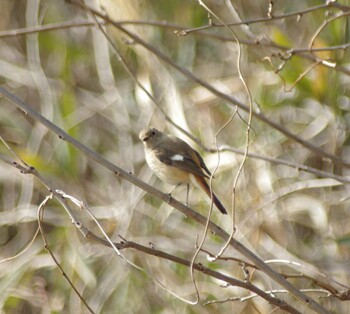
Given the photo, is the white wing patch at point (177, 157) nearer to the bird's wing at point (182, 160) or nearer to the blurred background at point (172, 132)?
the bird's wing at point (182, 160)

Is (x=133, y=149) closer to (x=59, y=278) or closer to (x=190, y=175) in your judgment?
(x=59, y=278)

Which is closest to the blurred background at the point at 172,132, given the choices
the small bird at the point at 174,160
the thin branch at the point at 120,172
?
the small bird at the point at 174,160

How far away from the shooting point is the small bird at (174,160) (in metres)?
3.70

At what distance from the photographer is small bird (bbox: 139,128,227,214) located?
146 inches

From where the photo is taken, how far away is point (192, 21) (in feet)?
16.3

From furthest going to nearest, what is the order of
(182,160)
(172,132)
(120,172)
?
(172,132)
(182,160)
(120,172)

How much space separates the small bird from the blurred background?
1.28ft

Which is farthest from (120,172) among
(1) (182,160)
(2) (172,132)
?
(2) (172,132)

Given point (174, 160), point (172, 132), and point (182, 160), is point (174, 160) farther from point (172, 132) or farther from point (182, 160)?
point (172, 132)

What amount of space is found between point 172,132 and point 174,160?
0.87 meters

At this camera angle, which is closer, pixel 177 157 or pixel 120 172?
pixel 120 172

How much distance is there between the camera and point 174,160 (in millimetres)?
3811

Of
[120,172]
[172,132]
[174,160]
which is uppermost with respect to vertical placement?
[120,172]

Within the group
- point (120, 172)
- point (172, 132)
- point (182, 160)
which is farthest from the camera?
point (172, 132)
